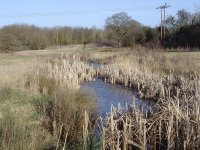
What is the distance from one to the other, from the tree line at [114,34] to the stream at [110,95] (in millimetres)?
26812

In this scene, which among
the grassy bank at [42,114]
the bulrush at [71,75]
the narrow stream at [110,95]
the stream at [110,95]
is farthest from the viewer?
the bulrush at [71,75]

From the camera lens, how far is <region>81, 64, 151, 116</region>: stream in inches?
541

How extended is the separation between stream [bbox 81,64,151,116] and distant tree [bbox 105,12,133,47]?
42334 millimetres

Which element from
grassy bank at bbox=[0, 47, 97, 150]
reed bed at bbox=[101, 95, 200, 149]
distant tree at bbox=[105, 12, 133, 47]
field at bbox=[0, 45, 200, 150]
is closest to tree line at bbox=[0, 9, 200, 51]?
distant tree at bbox=[105, 12, 133, 47]

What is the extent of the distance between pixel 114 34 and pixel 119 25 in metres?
1.83

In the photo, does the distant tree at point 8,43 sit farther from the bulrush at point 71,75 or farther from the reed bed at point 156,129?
the reed bed at point 156,129

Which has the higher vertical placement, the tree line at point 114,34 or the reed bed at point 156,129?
the tree line at point 114,34

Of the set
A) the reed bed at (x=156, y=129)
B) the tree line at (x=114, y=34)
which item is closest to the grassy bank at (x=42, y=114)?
the reed bed at (x=156, y=129)

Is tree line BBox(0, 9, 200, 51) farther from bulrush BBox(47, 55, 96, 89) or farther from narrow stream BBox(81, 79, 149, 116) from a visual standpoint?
narrow stream BBox(81, 79, 149, 116)

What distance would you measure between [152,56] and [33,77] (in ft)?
40.5

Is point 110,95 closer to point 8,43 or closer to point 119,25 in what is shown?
point 8,43

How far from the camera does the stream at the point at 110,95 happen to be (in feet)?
45.1

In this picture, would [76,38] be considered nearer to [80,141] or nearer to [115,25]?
[115,25]

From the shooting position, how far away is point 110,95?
54.7 feet
